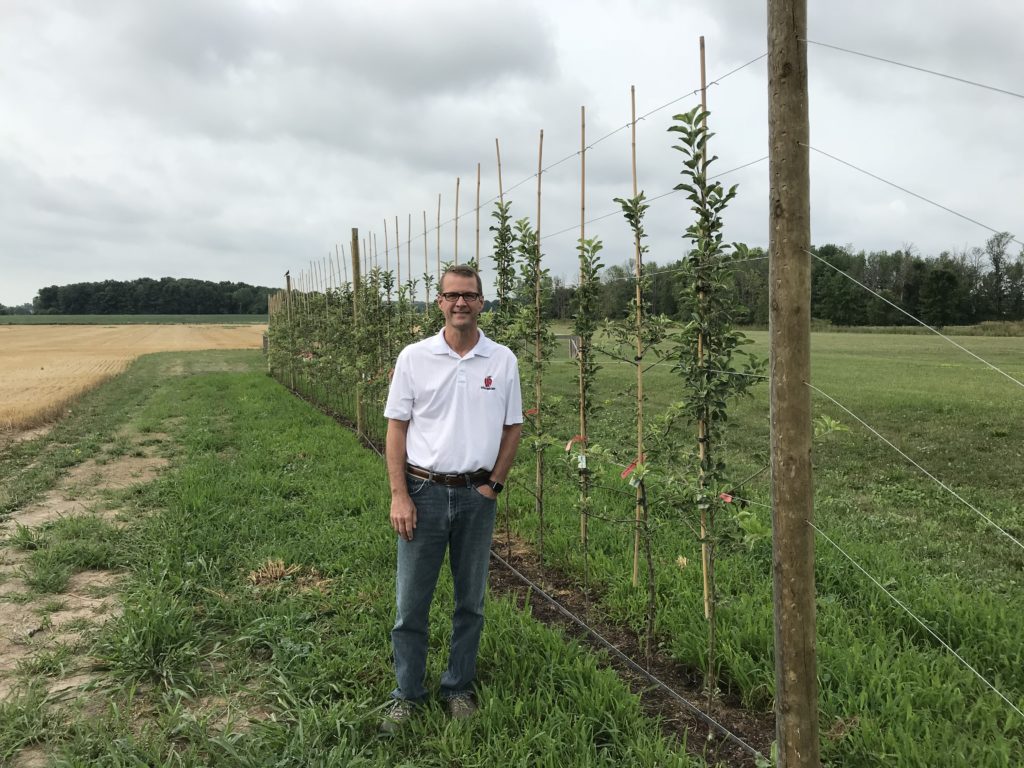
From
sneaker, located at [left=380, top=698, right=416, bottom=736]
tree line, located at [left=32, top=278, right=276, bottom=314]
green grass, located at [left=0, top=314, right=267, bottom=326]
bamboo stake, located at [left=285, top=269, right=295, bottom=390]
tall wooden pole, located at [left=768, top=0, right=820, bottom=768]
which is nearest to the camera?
tall wooden pole, located at [left=768, top=0, right=820, bottom=768]

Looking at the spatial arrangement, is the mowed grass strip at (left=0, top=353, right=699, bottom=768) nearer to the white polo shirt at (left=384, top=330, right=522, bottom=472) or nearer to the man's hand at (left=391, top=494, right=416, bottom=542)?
the man's hand at (left=391, top=494, right=416, bottom=542)

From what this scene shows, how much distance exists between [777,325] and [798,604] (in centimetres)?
95

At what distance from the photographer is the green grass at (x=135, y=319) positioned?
277 feet

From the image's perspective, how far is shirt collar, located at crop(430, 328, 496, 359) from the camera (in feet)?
9.07

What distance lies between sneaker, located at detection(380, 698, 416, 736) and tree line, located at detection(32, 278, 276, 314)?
103682 mm

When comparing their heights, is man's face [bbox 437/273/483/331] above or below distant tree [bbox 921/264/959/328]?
below

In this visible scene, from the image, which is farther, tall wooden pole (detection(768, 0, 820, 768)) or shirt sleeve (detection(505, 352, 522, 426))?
shirt sleeve (detection(505, 352, 522, 426))

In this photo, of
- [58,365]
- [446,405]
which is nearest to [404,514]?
[446,405]

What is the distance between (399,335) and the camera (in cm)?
926

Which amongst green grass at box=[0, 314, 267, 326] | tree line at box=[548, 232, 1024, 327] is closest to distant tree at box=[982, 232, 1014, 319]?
tree line at box=[548, 232, 1024, 327]

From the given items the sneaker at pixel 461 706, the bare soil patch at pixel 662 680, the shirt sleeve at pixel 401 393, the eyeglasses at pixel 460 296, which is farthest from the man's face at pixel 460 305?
the bare soil patch at pixel 662 680

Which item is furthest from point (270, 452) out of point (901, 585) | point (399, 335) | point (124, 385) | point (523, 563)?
point (124, 385)

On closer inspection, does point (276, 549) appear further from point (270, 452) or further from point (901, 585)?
point (901, 585)

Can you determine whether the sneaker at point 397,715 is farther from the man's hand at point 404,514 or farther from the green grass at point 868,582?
the green grass at point 868,582
